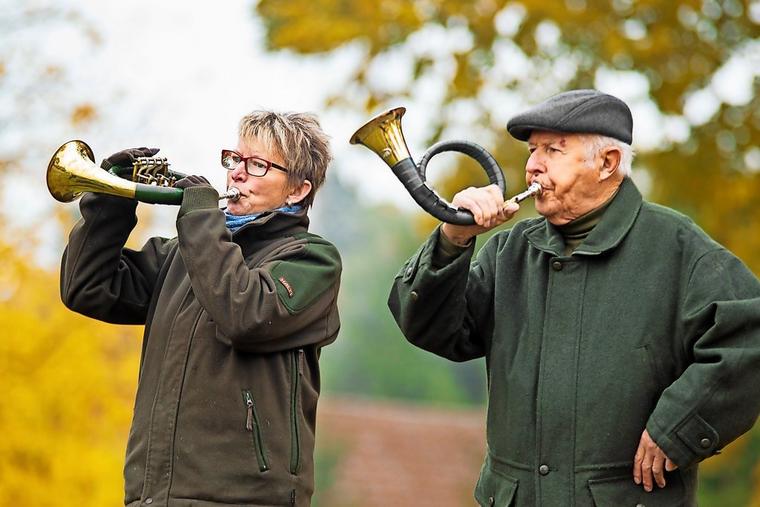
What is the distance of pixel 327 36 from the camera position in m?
9.51

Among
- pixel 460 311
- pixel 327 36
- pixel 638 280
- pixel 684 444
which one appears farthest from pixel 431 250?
pixel 327 36

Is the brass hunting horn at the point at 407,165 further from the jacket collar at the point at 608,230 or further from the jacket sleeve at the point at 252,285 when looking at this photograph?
the jacket sleeve at the point at 252,285

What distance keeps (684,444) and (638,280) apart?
1.79ft

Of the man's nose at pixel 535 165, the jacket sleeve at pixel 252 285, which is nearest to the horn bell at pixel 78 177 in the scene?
the jacket sleeve at pixel 252 285

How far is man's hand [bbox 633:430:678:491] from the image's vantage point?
409 cm

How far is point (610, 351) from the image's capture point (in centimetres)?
423

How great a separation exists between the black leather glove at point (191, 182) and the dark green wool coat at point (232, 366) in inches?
1.7

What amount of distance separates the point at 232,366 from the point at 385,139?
0.90 m

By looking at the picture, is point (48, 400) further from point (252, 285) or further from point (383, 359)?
point (383, 359)

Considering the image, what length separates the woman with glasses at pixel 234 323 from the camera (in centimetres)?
416

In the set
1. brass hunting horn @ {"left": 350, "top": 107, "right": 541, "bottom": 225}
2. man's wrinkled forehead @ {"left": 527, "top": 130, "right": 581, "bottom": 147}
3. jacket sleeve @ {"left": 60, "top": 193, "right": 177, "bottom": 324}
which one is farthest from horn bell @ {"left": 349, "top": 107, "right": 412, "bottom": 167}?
jacket sleeve @ {"left": 60, "top": 193, "right": 177, "bottom": 324}

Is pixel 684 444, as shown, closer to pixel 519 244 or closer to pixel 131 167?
pixel 519 244

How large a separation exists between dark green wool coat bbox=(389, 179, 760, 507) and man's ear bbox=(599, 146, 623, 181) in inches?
3.0

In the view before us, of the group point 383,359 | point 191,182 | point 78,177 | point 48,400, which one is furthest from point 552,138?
point 383,359
